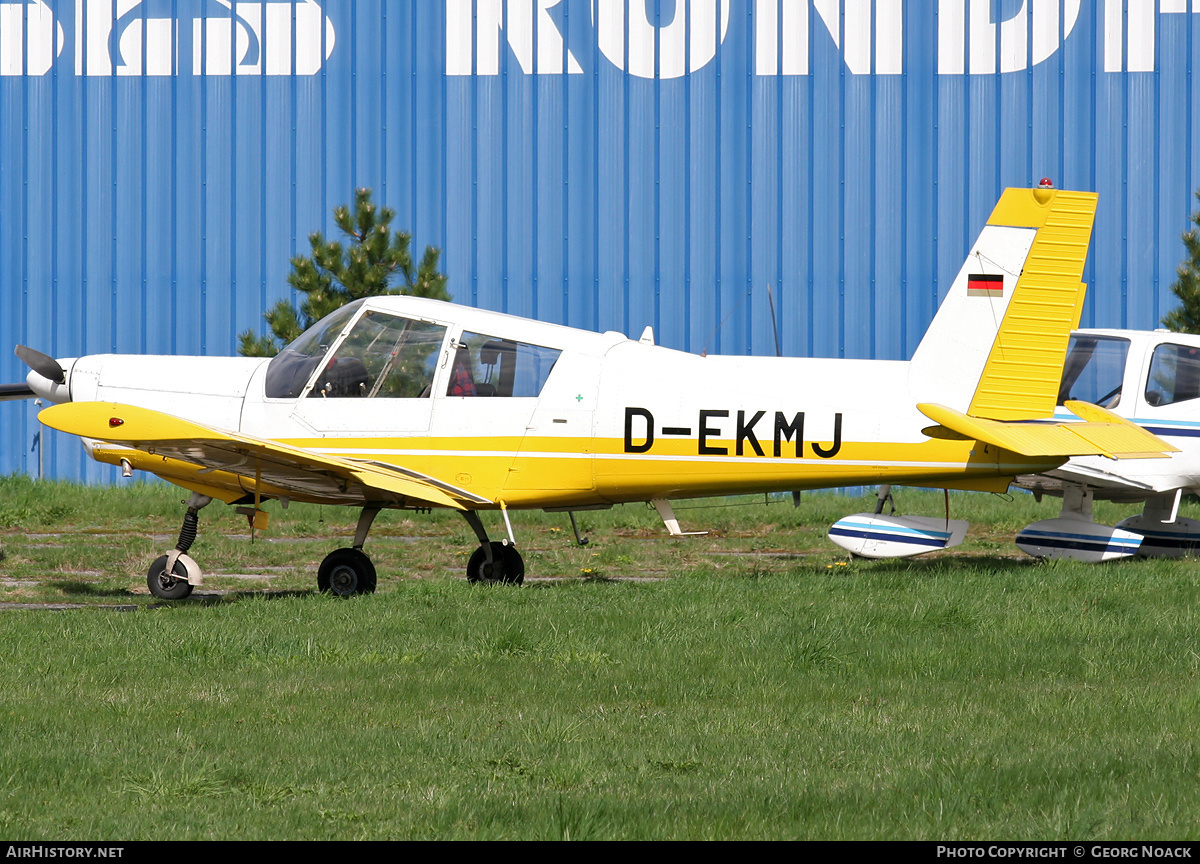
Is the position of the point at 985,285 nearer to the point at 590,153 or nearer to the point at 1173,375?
the point at 1173,375

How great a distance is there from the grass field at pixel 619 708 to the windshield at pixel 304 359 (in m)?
1.60

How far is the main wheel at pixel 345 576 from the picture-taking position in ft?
30.5

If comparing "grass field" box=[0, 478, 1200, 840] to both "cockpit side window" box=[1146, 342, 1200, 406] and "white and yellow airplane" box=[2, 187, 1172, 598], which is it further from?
"cockpit side window" box=[1146, 342, 1200, 406]

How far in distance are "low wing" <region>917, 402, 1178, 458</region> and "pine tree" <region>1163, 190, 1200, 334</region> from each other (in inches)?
306

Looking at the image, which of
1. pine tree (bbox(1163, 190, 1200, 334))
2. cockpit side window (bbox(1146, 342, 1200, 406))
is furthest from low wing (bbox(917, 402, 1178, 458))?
pine tree (bbox(1163, 190, 1200, 334))

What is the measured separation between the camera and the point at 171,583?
938cm

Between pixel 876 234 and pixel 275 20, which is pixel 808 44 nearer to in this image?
pixel 876 234

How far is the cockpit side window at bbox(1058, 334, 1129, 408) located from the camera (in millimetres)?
11266

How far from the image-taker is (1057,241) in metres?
9.14

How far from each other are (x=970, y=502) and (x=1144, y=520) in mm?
4895

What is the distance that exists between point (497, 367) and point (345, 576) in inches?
75.5

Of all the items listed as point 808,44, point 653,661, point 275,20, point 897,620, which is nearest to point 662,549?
point 897,620

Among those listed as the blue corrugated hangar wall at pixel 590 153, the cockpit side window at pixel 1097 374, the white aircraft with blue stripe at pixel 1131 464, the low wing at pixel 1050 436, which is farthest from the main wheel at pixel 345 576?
the blue corrugated hangar wall at pixel 590 153

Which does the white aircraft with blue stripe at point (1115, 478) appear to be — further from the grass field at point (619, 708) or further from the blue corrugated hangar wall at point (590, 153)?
the blue corrugated hangar wall at point (590, 153)
